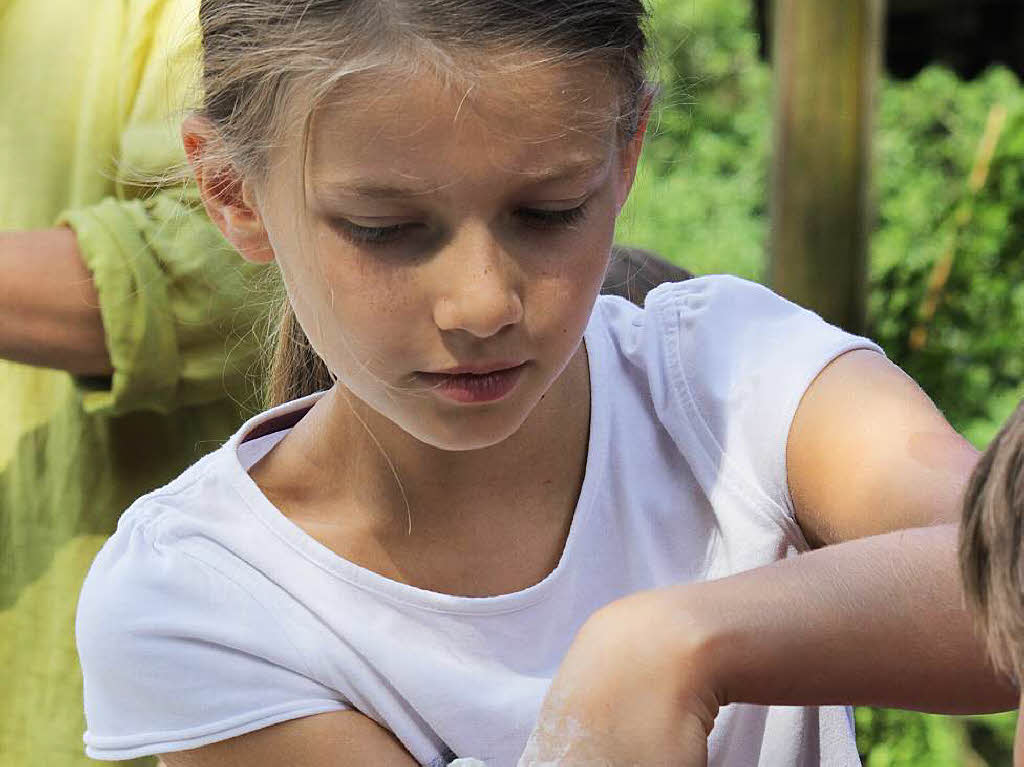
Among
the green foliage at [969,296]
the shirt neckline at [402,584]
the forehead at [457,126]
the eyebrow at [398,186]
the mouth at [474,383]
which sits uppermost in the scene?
the forehead at [457,126]

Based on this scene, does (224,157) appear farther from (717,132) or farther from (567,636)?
(717,132)

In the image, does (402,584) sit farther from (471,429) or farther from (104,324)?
(104,324)

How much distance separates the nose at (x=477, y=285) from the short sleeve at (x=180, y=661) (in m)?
0.42

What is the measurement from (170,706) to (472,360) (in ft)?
1.58

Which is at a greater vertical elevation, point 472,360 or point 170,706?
point 472,360

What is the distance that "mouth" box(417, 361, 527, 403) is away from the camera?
5.03ft

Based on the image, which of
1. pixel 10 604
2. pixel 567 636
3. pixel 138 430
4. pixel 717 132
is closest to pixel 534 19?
pixel 567 636

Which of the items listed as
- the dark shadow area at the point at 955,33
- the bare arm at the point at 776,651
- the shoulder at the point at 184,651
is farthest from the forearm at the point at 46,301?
the dark shadow area at the point at 955,33

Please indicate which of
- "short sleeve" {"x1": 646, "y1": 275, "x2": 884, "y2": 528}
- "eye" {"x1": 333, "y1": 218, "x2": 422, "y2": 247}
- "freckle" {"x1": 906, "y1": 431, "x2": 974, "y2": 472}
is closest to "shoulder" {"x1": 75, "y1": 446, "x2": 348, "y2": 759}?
"eye" {"x1": 333, "y1": 218, "x2": 422, "y2": 247}

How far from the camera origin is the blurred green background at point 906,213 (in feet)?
13.1

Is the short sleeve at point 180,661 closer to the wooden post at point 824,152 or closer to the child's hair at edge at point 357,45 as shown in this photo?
the child's hair at edge at point 357,45

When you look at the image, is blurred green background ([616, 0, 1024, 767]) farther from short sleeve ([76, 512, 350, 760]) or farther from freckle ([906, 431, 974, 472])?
short sleeve ([76, 512, 350, 760])

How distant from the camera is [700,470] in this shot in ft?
5.86

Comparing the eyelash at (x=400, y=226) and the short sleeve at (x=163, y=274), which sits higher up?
the eyelash at (x=400, y=226)
